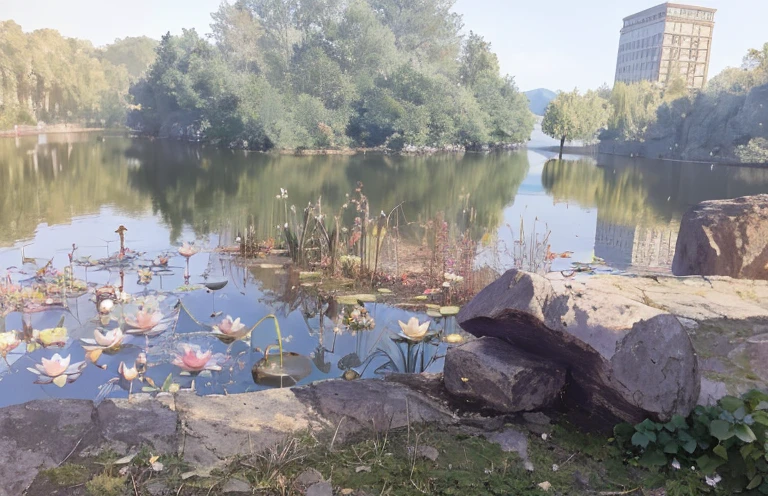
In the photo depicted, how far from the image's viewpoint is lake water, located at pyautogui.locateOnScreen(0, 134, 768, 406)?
15.0 feet

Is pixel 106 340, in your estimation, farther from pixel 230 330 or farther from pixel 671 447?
pixel 671 447

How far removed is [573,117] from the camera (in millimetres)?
39562

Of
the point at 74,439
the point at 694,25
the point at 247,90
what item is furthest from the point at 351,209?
the point at 694,25

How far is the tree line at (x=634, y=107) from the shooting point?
3797cm

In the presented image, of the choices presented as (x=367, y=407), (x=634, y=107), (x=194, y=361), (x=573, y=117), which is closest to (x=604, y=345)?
(x=367, y=407)

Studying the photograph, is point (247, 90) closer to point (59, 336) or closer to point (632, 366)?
point (59, 336)

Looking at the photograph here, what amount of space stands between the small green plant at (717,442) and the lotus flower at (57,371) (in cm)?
328

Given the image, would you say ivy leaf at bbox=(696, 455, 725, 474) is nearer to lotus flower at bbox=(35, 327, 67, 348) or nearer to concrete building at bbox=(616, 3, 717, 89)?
lotus flower at bbox=(35, 327, 67, 348)

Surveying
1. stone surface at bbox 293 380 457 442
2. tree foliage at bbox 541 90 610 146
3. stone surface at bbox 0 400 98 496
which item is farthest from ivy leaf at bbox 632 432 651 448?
tree foliage at bbox 541 90 610 146

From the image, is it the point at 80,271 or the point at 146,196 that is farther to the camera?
the point at 146,196

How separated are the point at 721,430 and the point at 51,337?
173 inches

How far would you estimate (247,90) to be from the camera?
1247 inches

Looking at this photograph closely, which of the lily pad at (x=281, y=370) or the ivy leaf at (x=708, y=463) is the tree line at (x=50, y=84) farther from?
the ivy leaf at (x=708, y=463)

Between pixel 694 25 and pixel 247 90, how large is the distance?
192 ft
